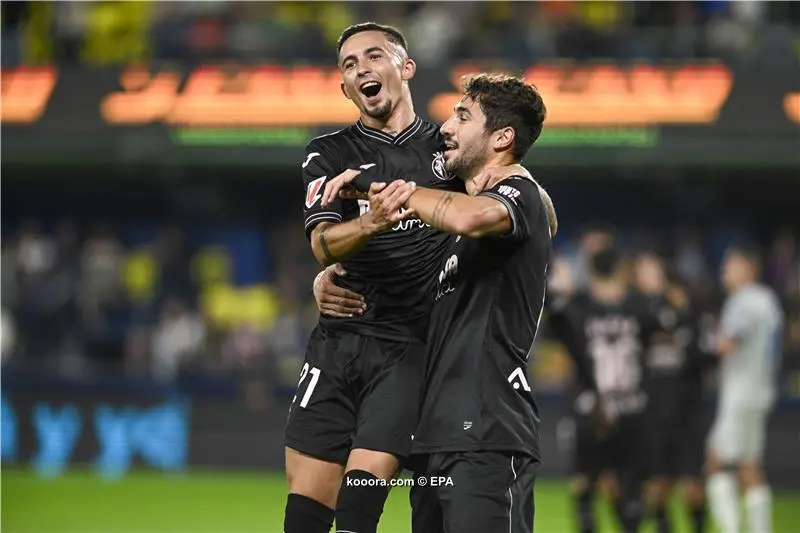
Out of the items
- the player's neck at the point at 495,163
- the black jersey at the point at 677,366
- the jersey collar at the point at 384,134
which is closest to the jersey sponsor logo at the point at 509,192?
the player's neck at the point at 495,163

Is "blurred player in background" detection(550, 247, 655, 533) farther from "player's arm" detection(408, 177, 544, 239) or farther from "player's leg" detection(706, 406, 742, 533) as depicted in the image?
"player's arm" detection(408, 177, 544, 239)

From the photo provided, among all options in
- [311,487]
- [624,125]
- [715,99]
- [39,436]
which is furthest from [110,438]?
[311,487]

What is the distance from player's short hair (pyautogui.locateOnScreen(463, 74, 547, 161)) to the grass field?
6.26 m

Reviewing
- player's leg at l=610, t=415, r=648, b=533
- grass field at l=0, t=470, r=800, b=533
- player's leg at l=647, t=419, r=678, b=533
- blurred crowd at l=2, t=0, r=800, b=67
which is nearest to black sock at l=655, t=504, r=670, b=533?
player's leg at l=647, t=419, r=678, b=533

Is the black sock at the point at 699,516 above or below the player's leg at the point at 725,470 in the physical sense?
below

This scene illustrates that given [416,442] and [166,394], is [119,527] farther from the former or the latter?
[416,442]

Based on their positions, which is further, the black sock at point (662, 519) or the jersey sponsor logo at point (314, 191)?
the black sock at point (662, 519)

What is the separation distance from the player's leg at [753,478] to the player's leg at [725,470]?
0.08m

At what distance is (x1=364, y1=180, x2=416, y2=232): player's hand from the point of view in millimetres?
4785

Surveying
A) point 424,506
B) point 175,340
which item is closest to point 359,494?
point 424,506

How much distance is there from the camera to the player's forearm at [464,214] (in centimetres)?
467

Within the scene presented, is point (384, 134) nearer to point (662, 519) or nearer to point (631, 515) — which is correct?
point (631, 515)

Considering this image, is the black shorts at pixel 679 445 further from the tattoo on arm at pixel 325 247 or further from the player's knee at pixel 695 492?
the tattoo on arm at pixel 325 247

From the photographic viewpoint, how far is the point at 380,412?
5.25 m
